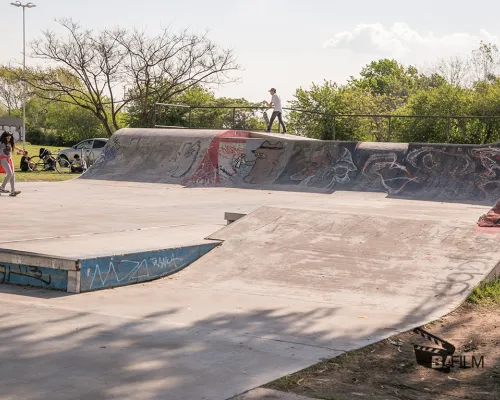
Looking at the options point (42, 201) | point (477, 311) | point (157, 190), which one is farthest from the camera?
point (157, 190)

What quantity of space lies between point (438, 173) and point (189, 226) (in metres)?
10.2

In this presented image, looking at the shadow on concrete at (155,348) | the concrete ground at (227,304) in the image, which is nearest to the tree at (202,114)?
the concrete ground at (227,304)

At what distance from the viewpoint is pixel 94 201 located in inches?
643

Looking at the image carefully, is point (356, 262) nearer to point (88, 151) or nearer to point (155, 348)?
point (155, 348)

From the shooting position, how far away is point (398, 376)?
517 centimetres

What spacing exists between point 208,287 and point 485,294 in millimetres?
2990

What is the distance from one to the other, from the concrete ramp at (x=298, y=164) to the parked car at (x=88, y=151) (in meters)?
4.62

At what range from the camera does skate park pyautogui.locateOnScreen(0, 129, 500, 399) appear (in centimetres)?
505

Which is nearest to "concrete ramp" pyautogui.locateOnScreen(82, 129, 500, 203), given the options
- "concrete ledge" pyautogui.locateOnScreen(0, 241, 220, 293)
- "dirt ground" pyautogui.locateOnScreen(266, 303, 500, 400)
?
"concrete ledge" pyautogui.locateOnScreen(0, 241, 220, 293)

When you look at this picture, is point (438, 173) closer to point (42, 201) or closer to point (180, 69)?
point (42, 201)

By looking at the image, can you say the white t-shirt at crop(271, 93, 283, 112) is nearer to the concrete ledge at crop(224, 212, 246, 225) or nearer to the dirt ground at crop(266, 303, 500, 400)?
the concrete ledge at crop(224, 212, 246, 225)

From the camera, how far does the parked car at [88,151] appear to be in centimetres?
3010

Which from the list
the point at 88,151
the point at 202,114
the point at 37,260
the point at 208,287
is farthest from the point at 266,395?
the point at 202,114

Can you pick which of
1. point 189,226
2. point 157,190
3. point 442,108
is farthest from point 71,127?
point 189,226
